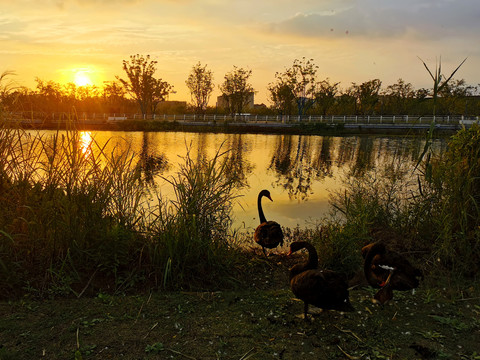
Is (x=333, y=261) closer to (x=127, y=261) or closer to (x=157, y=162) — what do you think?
(x=127, y=261)

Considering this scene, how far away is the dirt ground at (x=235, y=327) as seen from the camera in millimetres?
3316

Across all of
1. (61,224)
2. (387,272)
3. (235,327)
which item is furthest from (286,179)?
(235,327)

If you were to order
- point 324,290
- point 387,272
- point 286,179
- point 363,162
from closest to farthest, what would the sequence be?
1. point 324,290
2. point 387,272
3. point 286,179
4. point 363,162

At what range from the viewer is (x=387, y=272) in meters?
4.39

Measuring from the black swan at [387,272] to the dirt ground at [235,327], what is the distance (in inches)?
10.6

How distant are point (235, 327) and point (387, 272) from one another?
208 centimetres

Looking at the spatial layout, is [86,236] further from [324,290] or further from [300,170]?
[300,170]

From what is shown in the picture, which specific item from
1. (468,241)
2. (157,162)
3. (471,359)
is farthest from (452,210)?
(157,162)

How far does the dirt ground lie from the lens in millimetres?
3316

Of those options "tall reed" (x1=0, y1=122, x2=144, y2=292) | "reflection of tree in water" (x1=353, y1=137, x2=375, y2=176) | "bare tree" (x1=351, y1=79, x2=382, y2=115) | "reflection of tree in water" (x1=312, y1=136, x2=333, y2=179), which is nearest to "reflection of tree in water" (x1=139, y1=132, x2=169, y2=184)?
"reflection of tree in water" (x1=312, y1=136, x2=333, y2=179)

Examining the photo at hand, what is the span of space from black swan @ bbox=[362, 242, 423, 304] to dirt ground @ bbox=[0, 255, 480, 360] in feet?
0.88

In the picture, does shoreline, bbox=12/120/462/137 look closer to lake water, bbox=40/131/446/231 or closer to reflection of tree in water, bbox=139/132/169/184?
lake water, bbox=40/131/446/231

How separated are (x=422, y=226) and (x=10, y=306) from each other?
20.8 ft

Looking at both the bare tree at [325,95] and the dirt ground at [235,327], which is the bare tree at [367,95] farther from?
the dirt ground at [235,327]
